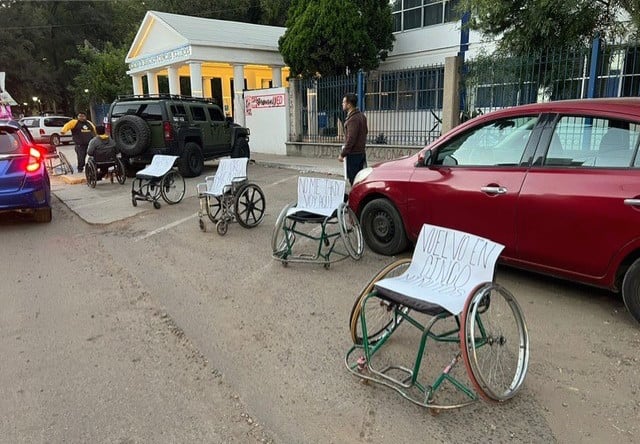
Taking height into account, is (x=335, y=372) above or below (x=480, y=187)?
below

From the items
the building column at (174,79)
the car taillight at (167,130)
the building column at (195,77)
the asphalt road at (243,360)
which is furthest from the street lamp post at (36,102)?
the asphalt road at (243,360)

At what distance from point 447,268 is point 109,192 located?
9600 mm

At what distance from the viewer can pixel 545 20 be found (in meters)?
9.18

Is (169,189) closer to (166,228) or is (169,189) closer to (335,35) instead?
(166,228)

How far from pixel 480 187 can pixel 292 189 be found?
6637 millimetres

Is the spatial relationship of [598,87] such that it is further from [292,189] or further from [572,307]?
[572,307]

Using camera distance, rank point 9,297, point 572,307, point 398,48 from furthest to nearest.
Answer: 1. point 398,48
2. point 9,297
3. point 572,307

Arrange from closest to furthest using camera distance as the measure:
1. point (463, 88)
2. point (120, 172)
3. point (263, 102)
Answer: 1. point (120, 172)
2. point (463, 88)
3. point (263, 102)

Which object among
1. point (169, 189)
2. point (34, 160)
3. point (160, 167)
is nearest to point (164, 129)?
point (169, 189)

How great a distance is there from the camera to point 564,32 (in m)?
9.70

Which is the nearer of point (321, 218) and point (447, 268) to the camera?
point (447, 268)

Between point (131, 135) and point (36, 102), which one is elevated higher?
point (36, 102)

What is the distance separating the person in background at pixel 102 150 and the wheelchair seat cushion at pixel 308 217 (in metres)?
7.87

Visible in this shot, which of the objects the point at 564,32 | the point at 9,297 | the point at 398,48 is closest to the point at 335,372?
the point at 9,297
